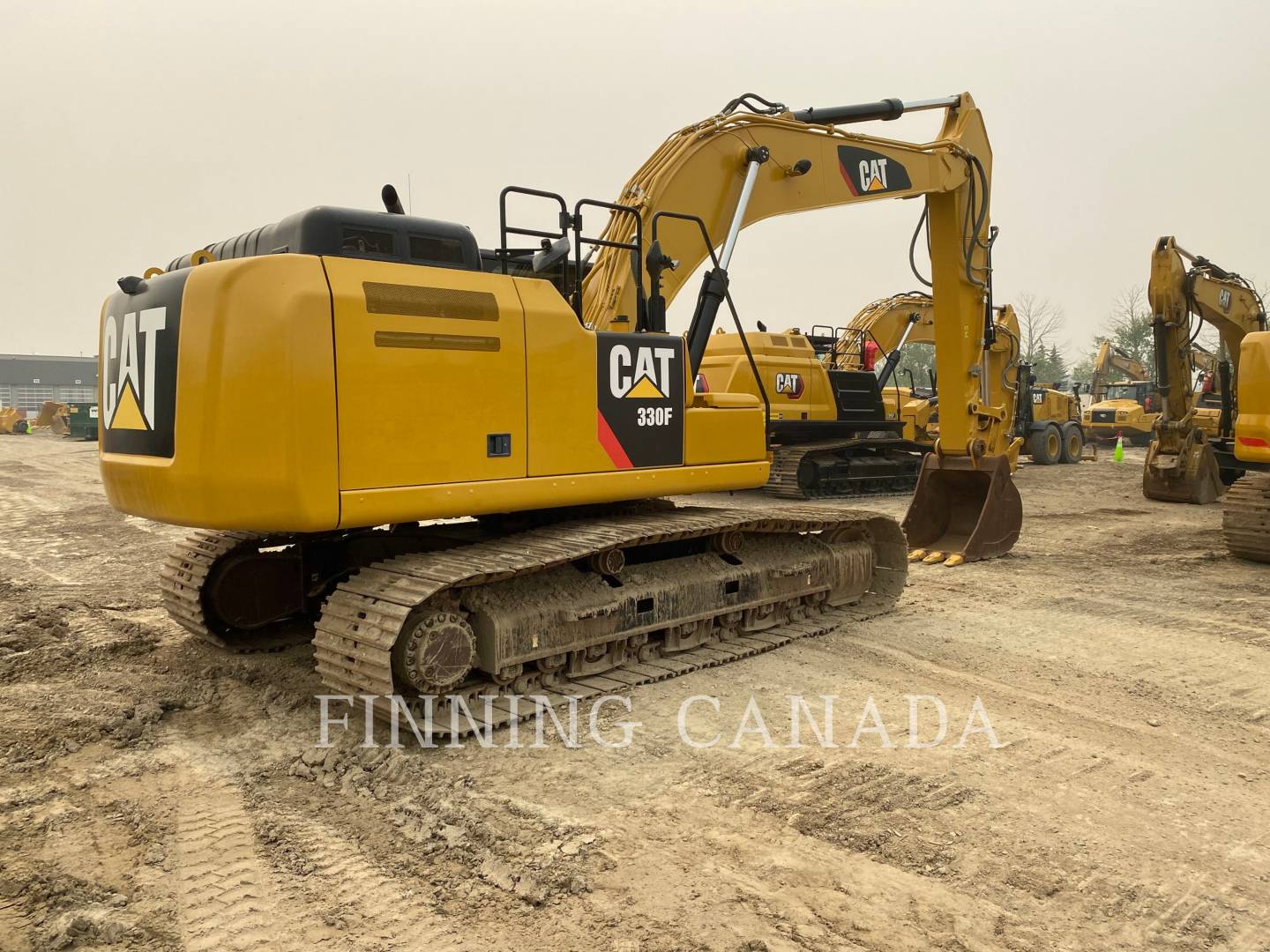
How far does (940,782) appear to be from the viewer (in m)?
4.14

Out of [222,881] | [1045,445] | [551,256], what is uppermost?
[551,256]

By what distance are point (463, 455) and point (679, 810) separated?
2.02 metres

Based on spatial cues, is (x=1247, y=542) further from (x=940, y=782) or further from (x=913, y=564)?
(x=940, y=782)

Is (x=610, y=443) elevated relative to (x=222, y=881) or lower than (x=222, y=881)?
elevated

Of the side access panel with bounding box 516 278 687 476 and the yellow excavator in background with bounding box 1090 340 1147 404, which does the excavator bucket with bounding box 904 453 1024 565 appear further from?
the yellow excavator in background with bounding box 1090 340 1147 404

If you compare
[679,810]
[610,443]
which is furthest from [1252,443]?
[679,810]

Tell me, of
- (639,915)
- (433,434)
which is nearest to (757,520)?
(433,434)

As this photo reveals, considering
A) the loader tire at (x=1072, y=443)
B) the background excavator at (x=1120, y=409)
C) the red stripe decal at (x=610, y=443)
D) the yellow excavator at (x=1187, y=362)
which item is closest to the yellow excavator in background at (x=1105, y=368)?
the background excavator at (x=1120, y=409)

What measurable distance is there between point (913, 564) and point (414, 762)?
21.0ft

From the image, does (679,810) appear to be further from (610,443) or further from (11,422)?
(11,422)

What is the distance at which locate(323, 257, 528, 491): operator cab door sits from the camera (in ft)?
14.7

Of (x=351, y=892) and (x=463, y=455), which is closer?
(x=351, y=892)

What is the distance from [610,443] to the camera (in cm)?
559

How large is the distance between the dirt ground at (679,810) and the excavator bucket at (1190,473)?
352 inches
